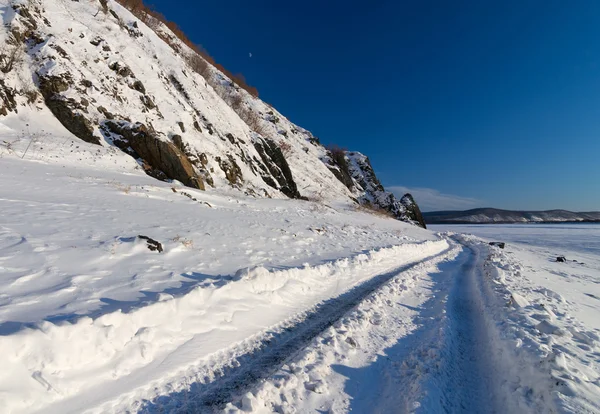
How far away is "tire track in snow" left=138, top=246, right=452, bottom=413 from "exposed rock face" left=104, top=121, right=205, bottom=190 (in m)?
15.3

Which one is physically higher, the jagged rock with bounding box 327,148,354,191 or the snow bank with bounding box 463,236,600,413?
the jagged rock with bounding box 327,148,354,191

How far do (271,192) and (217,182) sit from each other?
660 centimetres

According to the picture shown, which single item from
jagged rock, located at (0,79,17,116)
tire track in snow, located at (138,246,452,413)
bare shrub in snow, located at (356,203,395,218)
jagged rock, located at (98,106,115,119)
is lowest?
tire track in snow, located at (138,246,452,413)

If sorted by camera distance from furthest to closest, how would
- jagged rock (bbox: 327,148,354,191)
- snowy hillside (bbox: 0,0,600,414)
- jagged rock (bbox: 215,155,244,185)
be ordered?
1. jagged rock (bbox: 327,148,354,191)
2. jagged rock (bbox: 215,155,244,185)
3. snowy hillside (bbox: 0,0,600,414)

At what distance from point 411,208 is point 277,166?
29.2 metres

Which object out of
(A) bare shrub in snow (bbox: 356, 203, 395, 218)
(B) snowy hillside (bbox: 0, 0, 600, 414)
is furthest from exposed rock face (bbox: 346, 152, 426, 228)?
→ (B) snowy hillside (bbox: 0, 0, 600, 414)

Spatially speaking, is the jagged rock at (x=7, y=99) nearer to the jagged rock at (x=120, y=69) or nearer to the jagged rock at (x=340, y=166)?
the jagged rock at (x=120, y=69)

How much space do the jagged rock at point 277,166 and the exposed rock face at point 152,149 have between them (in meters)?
13.2

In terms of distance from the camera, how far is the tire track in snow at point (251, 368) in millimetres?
2908

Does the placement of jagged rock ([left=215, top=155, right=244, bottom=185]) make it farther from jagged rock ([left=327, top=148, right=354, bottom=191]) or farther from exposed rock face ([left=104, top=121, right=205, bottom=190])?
jagged rock ([left=327, top=148, right=354, bottom=191])

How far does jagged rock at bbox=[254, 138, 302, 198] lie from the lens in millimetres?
32819

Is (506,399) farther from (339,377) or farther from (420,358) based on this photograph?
(339,377)

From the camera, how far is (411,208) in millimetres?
51906

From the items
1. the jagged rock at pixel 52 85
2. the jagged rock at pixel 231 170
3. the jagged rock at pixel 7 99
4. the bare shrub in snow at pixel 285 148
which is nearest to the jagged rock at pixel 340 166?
the bare shrub in snow at pixel 285 148
